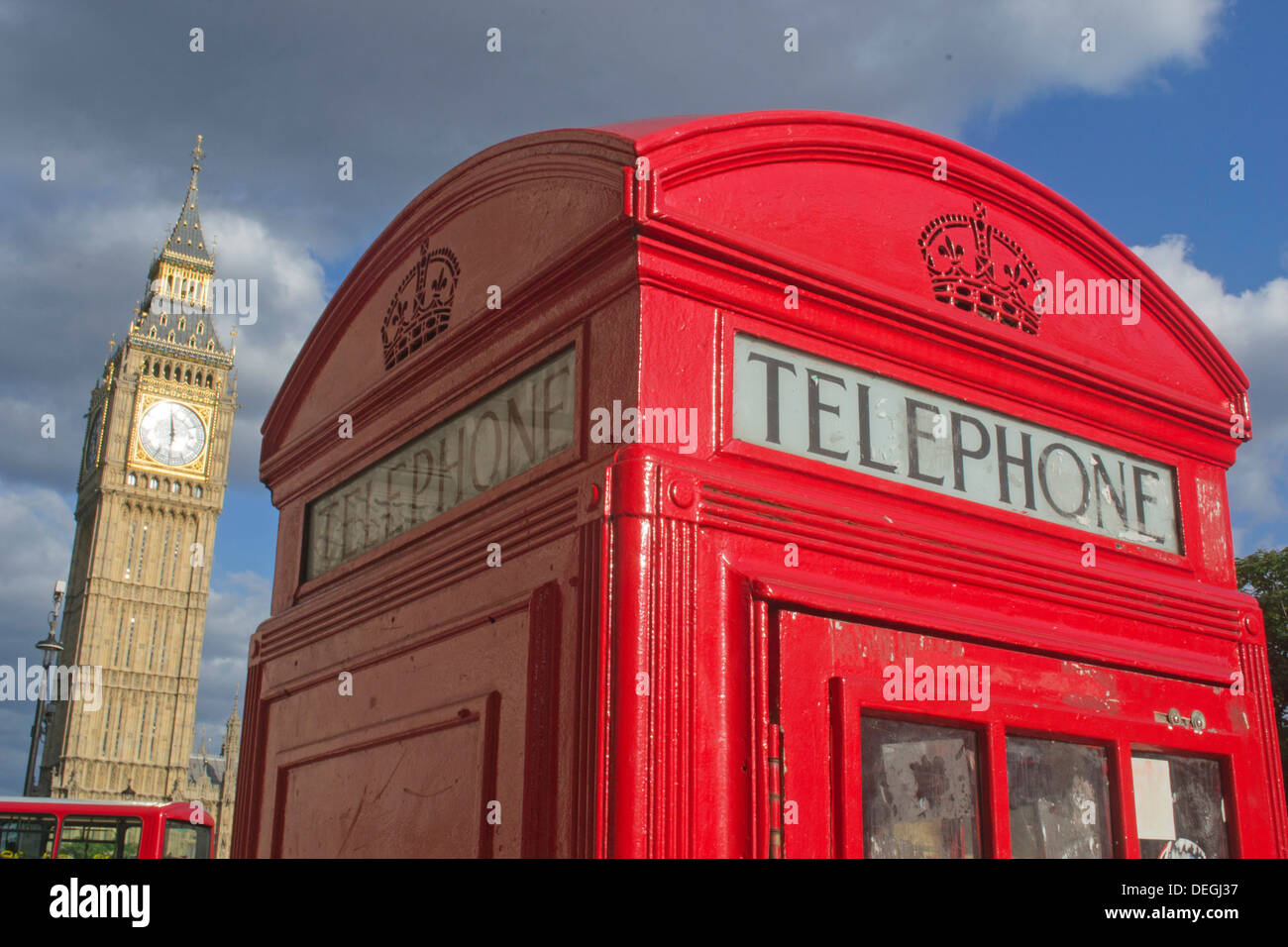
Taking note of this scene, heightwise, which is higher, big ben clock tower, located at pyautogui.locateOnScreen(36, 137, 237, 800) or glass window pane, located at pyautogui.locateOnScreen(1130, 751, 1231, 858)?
big ben clock tower, located at pyautogui.locateOnScreen(36, 137, 237, 800)

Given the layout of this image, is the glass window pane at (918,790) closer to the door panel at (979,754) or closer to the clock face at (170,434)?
the door panel at (979,754)

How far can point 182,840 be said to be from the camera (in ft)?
66.5

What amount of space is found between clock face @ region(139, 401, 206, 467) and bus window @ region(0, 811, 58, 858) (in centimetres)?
5525

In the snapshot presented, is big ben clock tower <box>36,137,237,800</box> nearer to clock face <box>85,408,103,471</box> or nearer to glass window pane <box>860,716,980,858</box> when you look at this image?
clock face <box>85,408,103,471</box>

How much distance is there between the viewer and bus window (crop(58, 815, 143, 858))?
749 inches

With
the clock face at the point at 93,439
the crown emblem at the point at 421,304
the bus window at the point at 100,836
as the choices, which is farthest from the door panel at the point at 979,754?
A: the clock face at the point at 93,439

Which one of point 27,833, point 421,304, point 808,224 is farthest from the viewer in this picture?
point 27,833

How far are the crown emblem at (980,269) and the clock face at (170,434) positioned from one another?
74.1 m

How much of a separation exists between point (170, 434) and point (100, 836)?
56.5 metres

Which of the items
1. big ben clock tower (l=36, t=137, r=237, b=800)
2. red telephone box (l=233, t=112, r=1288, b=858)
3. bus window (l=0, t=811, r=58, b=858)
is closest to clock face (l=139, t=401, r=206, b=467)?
big ben clock tower (l=36, t=137, r=237, b=800)

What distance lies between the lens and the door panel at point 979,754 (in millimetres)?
2127

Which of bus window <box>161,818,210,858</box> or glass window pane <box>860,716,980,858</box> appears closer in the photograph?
glass window pane <box>860,716,980,858</box>

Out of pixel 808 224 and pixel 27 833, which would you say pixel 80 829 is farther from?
pixel 808 224

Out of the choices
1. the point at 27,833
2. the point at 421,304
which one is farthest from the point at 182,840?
the point at 421,304
